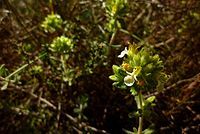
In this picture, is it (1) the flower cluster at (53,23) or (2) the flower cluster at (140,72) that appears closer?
(2) the flower cluster at (140,72)

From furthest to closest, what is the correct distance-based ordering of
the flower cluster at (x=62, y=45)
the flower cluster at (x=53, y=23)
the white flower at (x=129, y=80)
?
the flower cluster at (x=53, y=23) → the flower cluster at (x=62, y=45) → the white flower at (x=129, y=80)

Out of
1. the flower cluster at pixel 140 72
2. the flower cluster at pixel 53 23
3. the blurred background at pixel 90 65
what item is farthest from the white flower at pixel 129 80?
the flower cluster at pixel 53 23

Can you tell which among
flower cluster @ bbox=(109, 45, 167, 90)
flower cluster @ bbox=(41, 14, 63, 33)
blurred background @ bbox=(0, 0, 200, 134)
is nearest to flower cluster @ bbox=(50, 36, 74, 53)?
blurred background @ bbox=(0, 0, 200, 134)

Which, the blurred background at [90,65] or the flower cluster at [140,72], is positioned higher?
the blurred background at [90,65]

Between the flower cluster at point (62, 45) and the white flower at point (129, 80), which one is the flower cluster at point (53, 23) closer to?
the flower cluster at point (62, 45)

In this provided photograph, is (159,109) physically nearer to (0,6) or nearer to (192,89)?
(192,89)

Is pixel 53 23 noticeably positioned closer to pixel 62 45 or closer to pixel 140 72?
pixel 62 45

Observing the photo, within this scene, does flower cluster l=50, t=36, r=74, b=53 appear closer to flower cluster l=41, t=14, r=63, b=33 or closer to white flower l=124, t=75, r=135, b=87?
flower cluster l=41, t=14, r=63, b=33

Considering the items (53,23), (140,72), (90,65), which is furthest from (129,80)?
(53,23)

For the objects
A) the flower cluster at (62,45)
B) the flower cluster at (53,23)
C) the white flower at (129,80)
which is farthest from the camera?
the flower cluster at (53,23)
